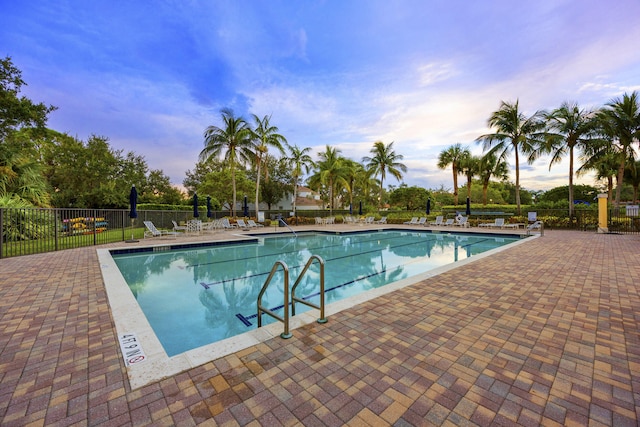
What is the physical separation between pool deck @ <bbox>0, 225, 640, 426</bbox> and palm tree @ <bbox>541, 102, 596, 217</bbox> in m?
17.6

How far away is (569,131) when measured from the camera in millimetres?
16969

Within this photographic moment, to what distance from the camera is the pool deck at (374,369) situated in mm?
1833

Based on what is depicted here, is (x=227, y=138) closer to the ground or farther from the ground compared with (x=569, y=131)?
farther from the ground

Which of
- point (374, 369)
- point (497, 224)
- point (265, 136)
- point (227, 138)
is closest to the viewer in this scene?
point (374, 369)

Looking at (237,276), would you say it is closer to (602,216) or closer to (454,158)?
(602,216)

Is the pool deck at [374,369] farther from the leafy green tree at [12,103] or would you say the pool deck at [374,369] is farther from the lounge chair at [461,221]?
the leafy green tree at [12,103]

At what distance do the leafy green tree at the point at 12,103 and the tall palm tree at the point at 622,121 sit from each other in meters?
33.4

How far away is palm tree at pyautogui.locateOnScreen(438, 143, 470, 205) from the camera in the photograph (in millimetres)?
30016

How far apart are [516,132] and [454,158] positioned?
1129 cm

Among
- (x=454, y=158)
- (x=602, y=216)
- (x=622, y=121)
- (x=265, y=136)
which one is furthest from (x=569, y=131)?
(x=265, y=136)

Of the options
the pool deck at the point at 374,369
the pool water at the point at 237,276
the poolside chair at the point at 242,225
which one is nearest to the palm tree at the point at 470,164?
the pool water at the point at 237,276

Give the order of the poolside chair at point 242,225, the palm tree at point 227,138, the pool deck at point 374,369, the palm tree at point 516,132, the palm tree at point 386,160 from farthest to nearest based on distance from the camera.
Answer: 1. the palm tree at point 386,160
2. the palm tree at point 227,138
3. the poolside chair at point 242,225
4. the palm tree at point 516,132
5. the pool deck at point 374,369

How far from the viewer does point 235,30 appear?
42.6ft

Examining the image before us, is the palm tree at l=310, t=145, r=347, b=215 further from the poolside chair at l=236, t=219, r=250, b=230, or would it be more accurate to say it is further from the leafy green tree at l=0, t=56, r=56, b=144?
the leafy green tree at l=0, t=56, r=56, b=144
